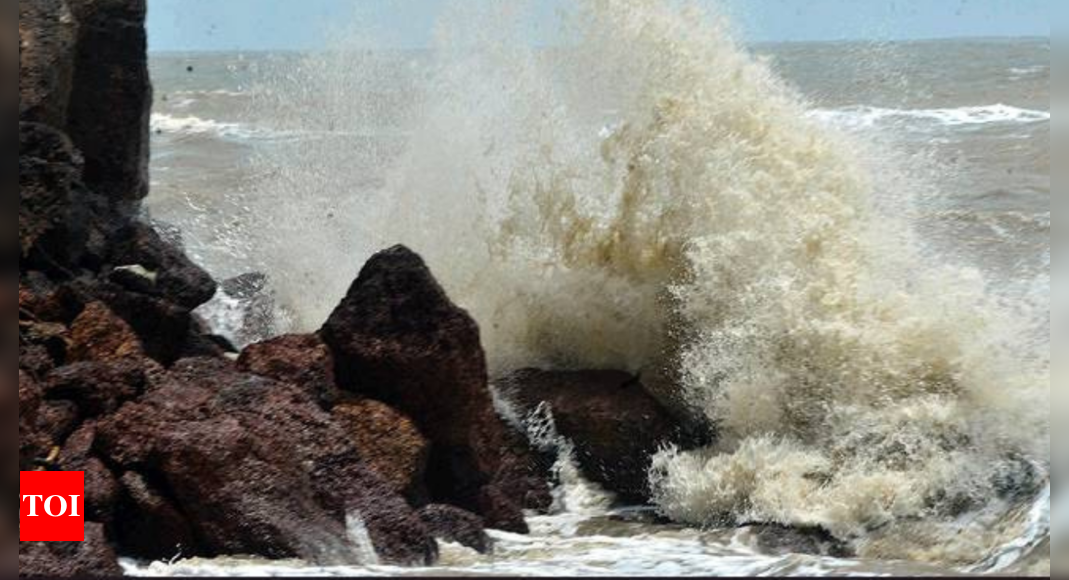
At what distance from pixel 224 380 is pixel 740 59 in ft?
13.6

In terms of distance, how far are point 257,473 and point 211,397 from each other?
50 cm

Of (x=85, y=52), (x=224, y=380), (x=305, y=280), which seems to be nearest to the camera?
(x=224, y=380)

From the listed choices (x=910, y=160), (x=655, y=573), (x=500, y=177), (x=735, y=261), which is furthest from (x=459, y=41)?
(x=655, y=573)

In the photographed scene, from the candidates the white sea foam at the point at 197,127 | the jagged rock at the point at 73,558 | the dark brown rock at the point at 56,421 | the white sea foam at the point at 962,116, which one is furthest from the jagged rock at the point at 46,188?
the white sea foam at the point at 197,127

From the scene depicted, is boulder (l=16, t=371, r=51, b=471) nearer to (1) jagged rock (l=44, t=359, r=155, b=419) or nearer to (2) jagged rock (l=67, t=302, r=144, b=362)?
(1) jagged rock (l=44, t=359, r=155, b=419)

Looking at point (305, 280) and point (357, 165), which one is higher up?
point (357, 165)

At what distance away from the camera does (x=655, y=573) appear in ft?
16.3

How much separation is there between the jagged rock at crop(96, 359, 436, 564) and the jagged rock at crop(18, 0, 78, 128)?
2.11 metres

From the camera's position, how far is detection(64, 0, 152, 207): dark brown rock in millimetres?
7793

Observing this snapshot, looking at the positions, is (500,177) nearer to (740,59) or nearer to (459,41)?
(740,59)

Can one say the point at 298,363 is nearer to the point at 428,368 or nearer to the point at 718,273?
the point at 428,368

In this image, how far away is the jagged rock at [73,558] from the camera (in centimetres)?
421

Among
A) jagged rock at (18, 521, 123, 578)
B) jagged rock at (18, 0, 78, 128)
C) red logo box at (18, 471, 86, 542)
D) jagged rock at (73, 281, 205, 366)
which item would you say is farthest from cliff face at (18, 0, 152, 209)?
jagged rock at (18, 521, 123, 578)

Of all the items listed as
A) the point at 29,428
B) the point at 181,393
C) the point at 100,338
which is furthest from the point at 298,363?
the point at 29,428
